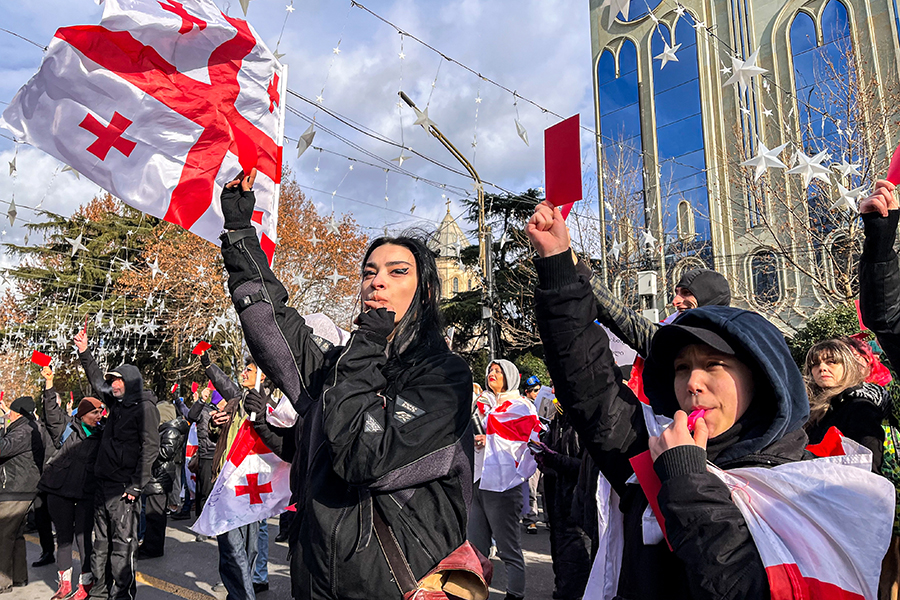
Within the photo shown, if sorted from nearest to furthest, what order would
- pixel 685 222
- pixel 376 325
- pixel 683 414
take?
pixel 683 414 → pixel 376 325 → pixel 685 222

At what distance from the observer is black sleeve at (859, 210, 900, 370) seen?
7.03 ft

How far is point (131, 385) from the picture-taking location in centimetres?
605

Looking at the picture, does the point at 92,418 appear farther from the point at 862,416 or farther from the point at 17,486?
the point at 862,416

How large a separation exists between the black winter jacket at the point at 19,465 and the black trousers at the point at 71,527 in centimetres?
53

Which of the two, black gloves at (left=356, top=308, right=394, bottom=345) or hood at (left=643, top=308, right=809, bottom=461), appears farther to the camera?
black gloves at (left=356, top=308, right=394, bottom=345)

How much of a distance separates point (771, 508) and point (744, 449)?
184 mm

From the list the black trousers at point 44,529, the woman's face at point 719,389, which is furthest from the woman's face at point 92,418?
the woman's face at point 719,389

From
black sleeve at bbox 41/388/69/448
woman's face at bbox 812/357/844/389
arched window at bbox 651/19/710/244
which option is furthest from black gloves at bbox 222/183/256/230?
arched window at bbox 651/19/710/244

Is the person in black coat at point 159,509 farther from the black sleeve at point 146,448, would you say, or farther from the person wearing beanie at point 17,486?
the black sleeve at point 146,448

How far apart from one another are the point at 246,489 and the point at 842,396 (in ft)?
12.5

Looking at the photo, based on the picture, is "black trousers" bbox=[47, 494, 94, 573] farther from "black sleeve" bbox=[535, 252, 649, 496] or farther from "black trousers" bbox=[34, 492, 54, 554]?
"black sleeve" bbox=[535, 252, 649, 496]

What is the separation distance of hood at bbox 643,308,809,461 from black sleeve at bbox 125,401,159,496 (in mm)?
5332

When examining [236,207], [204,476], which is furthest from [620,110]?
[236,207]

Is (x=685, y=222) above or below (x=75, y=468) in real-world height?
above
